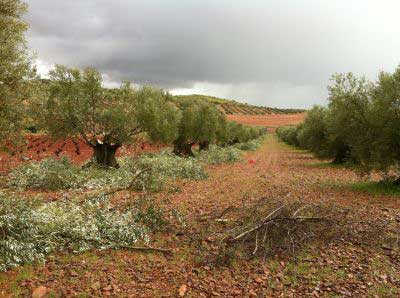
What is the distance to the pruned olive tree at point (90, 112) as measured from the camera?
78.6ft

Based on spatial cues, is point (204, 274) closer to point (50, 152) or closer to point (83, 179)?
point (83, 179)

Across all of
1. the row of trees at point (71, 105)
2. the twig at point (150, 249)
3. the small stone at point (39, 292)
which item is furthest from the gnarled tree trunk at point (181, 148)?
the small stone at point (39, 292)

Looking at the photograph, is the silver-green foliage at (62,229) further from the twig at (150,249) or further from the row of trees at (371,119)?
the row of trees at (371,119)

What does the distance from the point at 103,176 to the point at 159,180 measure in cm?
447

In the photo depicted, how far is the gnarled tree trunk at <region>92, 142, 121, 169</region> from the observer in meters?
25.3

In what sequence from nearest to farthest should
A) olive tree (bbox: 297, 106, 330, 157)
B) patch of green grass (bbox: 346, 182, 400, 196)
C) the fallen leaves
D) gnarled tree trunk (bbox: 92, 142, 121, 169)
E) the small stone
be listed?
the small stone < the fallen leaves < patch of green grass (bbox: 346, 182, 400, 196) < gnarled tree trunk (bbox: 92, 142, 121, 169) < olive tree (bbox: 297, 106, 330, 157)

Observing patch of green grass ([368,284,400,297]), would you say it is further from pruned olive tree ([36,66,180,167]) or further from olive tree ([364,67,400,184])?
A: pruned olive tree ([36,66,180,167])

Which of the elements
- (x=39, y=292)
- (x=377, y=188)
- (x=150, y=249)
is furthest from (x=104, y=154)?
(x=39, y=292)

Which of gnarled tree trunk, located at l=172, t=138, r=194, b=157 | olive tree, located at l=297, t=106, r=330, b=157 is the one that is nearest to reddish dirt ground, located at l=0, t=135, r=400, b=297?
olive tree, located at l=297, t=106, r=330, b=157

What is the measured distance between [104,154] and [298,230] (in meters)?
17.4

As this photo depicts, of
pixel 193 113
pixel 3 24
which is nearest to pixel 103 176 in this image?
pixel 3 24

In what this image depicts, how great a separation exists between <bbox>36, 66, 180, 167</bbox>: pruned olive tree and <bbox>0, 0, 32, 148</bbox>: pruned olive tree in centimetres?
677

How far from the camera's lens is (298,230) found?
1126 cm

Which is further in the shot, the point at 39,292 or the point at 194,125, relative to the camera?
the point at 194,125
